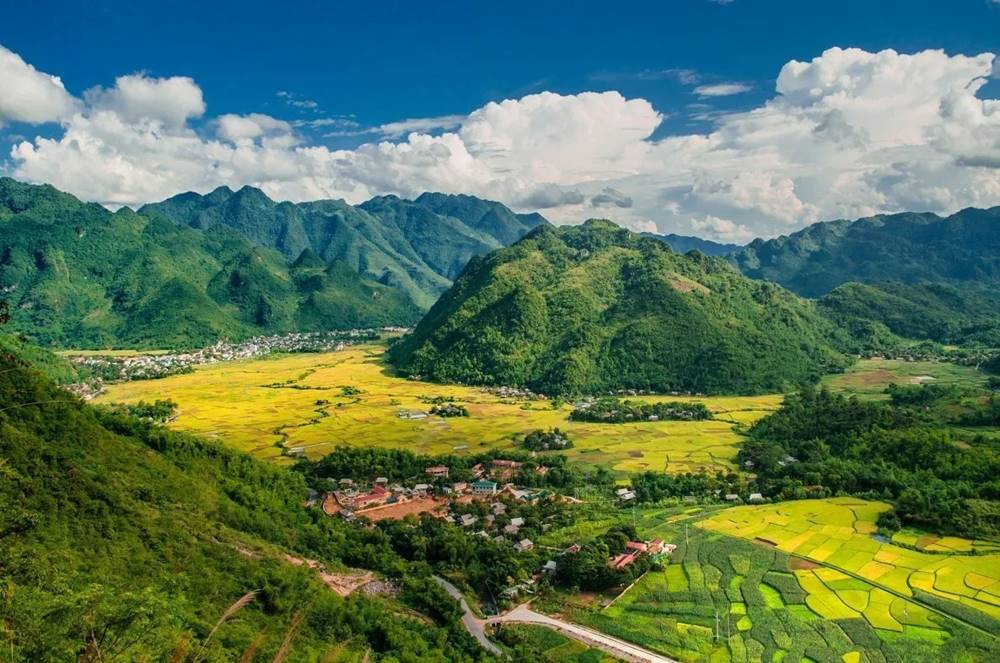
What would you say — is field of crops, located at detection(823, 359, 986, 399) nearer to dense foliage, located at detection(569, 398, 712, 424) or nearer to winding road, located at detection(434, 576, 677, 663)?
dense foliage, located at detection(569, 398, 712, 424)

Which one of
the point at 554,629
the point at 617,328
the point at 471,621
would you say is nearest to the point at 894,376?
the point at 617,328

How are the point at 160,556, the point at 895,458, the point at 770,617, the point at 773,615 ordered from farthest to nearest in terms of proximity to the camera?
1. the point at 895,458
2. the point at 773,615
3. the point at 770,617
4. the point at 160,556

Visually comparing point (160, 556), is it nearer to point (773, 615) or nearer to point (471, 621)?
point (471, 621)

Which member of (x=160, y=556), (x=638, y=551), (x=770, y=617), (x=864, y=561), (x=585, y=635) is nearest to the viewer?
(x=160, y=556)

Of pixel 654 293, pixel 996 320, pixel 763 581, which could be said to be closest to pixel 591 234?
pixel 654 293

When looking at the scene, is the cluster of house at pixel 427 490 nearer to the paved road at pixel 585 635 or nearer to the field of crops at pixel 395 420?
the field of crops at pixel 395 420

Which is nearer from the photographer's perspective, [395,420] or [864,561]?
[864,561]
